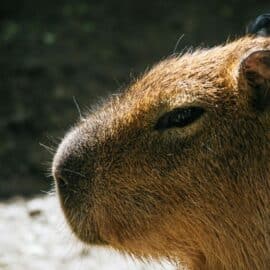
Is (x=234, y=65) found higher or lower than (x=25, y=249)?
lower

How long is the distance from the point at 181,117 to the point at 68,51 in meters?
6.48

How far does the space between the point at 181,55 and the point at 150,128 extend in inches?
21.9

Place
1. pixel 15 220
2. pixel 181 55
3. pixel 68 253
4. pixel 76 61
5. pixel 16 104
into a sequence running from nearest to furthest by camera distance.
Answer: pixel 181 55
pixel 68 253
pixel 15 220
pixel 16 104
pixel 76 61

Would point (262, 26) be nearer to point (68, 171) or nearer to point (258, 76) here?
point (258, 76)

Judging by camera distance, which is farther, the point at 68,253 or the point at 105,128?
the point at 68,253

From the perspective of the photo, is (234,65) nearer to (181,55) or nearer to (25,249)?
(181,55)

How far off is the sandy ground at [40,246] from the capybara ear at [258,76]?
233 cm

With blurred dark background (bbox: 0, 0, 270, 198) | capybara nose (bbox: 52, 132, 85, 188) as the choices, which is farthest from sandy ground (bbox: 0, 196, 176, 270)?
capybara nose (bbox: 52, 132, 85, 188)

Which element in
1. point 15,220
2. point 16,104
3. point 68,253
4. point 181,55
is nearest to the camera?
point 181,55

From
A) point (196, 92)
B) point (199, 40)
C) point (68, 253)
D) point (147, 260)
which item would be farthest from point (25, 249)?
point (199, 40)

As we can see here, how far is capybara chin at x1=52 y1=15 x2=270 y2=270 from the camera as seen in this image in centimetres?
366

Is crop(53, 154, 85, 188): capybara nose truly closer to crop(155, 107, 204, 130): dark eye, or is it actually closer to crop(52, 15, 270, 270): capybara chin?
crop(52, 15, 270, 270): capybara chin

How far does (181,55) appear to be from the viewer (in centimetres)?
412

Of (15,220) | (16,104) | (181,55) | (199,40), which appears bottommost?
(181,55)
